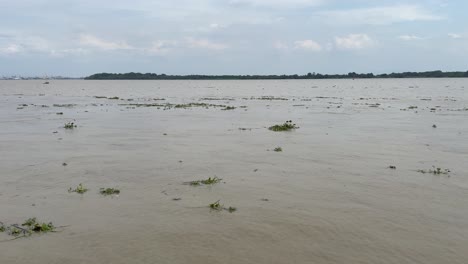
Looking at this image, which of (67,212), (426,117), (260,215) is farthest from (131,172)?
(426,117)

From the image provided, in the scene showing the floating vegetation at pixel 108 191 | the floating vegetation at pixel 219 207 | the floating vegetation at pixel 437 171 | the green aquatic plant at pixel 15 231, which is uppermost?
the green aquatic plant at pixel 15 231

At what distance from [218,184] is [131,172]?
9.74 feet

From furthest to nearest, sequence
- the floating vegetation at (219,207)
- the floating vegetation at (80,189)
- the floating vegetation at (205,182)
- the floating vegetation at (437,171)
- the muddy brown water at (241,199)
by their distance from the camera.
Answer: the floating vegetation at (437,171), the floating vegetation at (205,182), the floating vegetation at (80,189), the floating vegetation at (219,207), the muddy brown water at (241,199)

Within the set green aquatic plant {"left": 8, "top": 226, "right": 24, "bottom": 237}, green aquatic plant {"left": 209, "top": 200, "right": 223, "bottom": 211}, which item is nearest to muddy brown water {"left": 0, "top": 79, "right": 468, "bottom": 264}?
green aquatic plant {"left": 8, "top": 226, "right": 24, "bottom": 237}

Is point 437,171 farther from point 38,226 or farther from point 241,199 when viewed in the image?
point 38,226

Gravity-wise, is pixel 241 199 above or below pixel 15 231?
below

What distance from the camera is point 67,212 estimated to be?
9.02 metres

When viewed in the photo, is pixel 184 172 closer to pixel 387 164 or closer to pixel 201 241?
pixel 201 241

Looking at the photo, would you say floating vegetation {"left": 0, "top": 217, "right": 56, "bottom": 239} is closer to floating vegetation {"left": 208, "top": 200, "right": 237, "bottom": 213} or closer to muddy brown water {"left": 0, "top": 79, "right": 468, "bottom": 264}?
muddy brown water {"left": 0, "top": 79, "right": 468, "bottom": 264}

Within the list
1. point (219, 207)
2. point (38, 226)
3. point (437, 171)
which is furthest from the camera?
point (437, 171)

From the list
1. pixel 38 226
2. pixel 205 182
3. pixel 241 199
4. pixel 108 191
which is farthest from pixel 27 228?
pixel 205 182

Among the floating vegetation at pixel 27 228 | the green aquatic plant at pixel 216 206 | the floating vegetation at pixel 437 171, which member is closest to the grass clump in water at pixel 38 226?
the floating vegetation at pixel 27 228

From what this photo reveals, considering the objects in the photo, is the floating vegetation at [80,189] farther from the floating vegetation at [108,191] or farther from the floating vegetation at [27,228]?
the floating vegetation at [27,228]

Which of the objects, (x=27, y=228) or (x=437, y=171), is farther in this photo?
(x=437, y=171)
